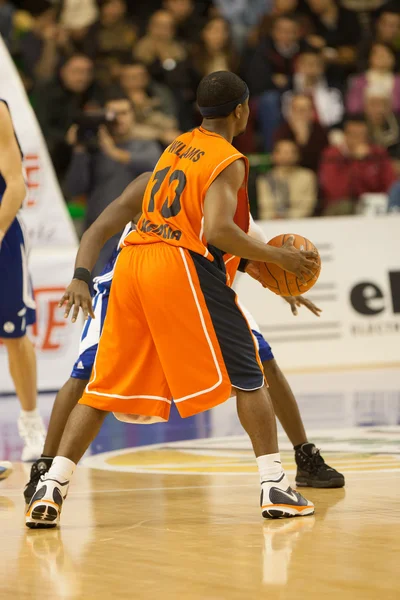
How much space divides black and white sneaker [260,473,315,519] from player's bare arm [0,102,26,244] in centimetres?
240

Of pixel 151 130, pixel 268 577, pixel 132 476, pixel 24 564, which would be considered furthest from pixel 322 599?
pixel 151 130

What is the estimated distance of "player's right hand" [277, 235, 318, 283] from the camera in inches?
175

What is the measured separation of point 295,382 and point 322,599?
733 cm

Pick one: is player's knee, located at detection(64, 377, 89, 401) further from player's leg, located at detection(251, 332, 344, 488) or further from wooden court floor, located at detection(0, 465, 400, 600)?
player's leg, located at detection(251, 332, 344, 488)

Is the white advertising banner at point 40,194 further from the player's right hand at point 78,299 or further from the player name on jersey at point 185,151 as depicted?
the player's right hand at point 78,299

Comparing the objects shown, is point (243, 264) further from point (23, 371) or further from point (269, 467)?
point (23, 371)

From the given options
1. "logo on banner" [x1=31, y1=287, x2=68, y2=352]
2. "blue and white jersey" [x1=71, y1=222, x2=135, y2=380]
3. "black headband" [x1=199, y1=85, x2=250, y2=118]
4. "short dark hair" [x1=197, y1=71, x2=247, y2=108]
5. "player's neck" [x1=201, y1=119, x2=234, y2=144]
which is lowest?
"logo on banner" [x1=31, y1=287, x2=68, y2=352]

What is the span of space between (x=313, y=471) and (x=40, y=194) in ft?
18.5

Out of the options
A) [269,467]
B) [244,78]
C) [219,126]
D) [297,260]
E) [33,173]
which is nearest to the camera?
[297,260]

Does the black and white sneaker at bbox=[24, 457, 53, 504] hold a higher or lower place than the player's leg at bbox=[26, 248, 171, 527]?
lower

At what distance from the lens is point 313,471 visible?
5.41 m

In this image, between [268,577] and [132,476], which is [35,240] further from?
[268,577]

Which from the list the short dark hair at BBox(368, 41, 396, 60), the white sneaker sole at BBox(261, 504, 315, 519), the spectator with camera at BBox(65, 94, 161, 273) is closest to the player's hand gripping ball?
the white sneaker sole at BBox(261, 504, 315, 519)

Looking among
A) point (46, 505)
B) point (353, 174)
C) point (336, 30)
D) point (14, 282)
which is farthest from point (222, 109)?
point (336, 30)
